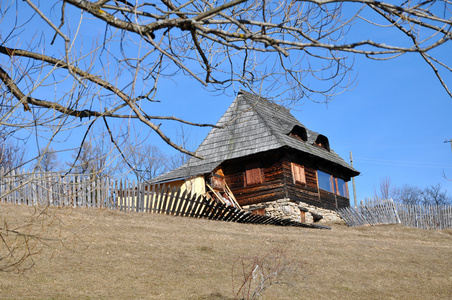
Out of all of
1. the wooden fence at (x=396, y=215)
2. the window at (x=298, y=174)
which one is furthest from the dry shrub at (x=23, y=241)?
the wooden fence at (x=396, y=215)

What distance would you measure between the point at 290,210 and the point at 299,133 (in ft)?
15.9

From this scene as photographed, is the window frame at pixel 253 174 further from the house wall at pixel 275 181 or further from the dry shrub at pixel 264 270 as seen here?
the dry shrub at pixel 264 270

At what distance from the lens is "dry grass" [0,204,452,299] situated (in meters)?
7.86

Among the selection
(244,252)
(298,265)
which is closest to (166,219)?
(244,252)

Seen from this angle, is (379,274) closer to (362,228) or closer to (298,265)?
(298,265)

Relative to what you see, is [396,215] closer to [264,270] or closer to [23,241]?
[264,270]

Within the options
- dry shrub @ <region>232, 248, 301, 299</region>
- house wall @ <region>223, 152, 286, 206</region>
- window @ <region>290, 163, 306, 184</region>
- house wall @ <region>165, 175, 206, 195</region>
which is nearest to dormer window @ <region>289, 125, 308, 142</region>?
window @ <region>290, 163, 306, 184</region>

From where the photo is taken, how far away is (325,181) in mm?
24562

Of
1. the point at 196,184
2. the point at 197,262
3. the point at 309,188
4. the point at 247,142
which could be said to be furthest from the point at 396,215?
the point at 197,262

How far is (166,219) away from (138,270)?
6.70 m

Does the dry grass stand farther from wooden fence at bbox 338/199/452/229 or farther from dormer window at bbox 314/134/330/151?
dormer window at bbox 314/134/330/151

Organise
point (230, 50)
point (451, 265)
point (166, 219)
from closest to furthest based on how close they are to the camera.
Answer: point (230, 50), point (451, 265), point (166, 219)

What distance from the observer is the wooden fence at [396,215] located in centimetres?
2173

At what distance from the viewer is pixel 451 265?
12.4 metres
